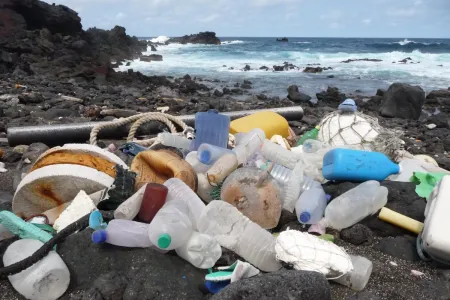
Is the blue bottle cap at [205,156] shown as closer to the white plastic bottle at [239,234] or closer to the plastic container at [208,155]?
the plastic container at [208,155]

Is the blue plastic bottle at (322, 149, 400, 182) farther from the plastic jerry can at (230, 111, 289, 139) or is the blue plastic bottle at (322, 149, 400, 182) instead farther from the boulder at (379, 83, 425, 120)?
the boulder at (379, 83, 425, 120)

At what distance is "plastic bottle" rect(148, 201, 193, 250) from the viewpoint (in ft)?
6.68

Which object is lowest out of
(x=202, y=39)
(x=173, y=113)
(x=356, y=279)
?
(x=202, y=39)

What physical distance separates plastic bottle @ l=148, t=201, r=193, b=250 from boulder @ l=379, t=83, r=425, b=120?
801 centimetres

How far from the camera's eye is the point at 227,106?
30.0ft

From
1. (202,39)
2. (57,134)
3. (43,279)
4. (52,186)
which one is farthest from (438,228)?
(202,39)

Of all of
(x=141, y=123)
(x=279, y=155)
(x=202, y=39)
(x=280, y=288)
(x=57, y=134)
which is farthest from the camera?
(x=202, y=39)

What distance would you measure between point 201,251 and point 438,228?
133cm

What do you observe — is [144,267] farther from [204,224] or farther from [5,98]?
[5,98]

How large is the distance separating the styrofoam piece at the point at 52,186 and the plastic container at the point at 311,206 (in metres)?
1.30

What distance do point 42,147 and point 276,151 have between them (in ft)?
8.35

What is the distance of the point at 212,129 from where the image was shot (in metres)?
3.84

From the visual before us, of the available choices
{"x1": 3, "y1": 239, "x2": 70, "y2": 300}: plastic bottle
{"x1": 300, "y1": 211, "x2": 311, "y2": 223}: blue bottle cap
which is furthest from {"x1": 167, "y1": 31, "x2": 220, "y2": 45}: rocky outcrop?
{"x1": 3, "y1": 239, "x2": 70, "y2": 300}: plastic bottle

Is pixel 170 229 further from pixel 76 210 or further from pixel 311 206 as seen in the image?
pixel 311 206
